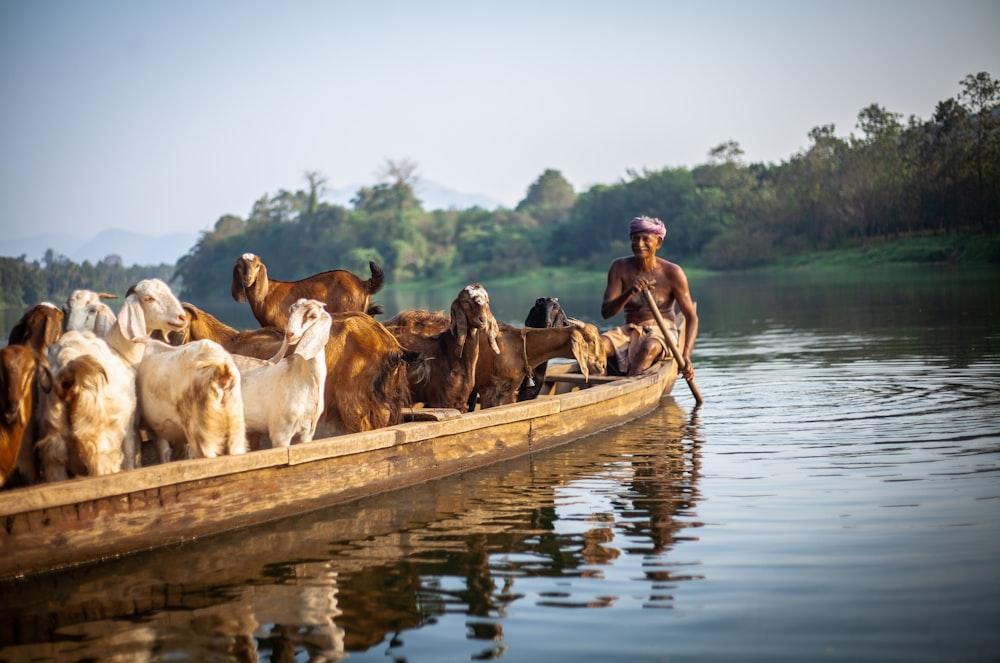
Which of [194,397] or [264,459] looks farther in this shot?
[264,459]

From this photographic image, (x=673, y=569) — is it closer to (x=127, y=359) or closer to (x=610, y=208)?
(x=127, y=359)

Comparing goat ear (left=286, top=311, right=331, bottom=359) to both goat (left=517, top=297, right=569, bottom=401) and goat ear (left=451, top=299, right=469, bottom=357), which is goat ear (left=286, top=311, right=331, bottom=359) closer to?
goat ear (left=451, top=299, right=469, bottom=357)

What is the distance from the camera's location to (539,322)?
912cm

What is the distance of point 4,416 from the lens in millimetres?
5191

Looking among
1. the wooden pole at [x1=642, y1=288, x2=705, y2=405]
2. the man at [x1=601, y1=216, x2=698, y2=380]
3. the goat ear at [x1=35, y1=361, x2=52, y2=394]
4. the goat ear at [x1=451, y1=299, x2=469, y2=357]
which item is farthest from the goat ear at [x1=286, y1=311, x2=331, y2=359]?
the wooden pole at [x1=642, y1=288, x2=705, y2=405]

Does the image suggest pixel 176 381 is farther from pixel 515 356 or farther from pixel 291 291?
pixel 515 356

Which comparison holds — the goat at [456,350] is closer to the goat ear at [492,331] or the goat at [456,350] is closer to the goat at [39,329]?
the goat ear at [492,331]

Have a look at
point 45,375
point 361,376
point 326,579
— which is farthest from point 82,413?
point 361,376

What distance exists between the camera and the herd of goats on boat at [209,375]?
17.8 feet

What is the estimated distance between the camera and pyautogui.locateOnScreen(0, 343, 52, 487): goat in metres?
5.14

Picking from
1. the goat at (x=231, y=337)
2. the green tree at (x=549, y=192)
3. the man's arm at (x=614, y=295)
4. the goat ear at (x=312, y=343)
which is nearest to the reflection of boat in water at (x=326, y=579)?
the goat ear at (x=312, y=343)

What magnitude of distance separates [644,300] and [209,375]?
5.78m

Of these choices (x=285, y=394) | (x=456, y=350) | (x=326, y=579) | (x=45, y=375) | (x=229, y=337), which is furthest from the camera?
(x=456, y=350)

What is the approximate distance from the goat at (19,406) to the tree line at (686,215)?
33.0 m
